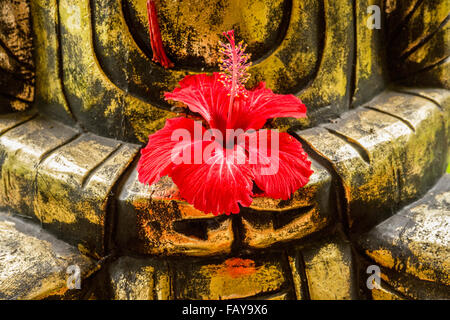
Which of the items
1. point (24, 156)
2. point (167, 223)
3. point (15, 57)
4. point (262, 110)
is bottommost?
point (167, 223)

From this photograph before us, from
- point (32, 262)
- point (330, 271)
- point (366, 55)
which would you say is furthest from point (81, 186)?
point (366, 55)

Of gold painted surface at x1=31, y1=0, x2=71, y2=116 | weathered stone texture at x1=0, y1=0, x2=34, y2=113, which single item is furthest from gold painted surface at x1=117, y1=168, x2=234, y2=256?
weathered stone texture at x1=0, y1=0, x2=34, y2=113

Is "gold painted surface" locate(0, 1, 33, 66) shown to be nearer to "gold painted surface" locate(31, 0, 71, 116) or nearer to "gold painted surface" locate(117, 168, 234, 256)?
"gold painted surface" locate(31, 0, 71, 116)

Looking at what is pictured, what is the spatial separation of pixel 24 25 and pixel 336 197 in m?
1.03

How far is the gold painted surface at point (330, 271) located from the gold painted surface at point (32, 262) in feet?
1.88

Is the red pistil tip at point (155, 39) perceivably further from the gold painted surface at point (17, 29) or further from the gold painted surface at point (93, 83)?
the gold painted surface at point (17, 29)

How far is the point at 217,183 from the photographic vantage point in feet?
2.97

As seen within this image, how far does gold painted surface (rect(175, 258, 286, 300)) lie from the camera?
118 centimetres

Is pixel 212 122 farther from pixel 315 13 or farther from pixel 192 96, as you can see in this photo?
pixel 315 13

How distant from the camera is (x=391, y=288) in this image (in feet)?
4.10

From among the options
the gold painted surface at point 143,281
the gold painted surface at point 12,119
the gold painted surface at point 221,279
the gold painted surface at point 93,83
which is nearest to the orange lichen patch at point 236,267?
the gold painted surface at point 221,279

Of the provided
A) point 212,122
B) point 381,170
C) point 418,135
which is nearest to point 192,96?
point 212,122

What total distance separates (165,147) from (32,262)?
19.6 inches

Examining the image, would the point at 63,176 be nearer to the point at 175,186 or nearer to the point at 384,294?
the point at 175,186
